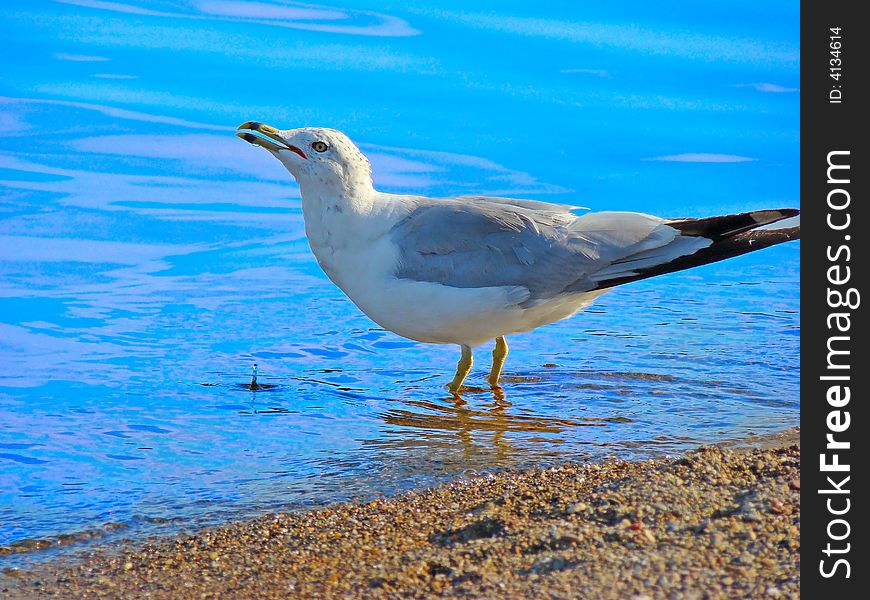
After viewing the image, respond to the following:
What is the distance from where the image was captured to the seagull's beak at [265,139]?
611cm

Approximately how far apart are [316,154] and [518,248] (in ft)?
3.80

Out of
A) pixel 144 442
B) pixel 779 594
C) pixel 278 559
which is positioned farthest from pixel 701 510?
pixel 144 442

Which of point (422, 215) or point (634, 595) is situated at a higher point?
point (422, 215)

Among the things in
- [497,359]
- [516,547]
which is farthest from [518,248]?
[516,547]

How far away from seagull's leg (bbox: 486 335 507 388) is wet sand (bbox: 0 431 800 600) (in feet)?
6.72

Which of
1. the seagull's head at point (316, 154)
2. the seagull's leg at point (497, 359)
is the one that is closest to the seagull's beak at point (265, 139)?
the seagull's head at point (316, 154)

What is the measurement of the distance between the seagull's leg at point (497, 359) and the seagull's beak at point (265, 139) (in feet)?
5.54

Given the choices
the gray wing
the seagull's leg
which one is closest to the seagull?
the gray wing

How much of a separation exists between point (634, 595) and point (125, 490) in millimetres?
2658

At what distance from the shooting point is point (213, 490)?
5.05 m

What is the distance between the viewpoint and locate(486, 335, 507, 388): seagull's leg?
691 cm

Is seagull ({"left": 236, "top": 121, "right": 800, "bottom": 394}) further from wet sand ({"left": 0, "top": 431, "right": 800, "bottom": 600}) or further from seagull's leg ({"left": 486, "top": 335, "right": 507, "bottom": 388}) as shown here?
wet sand ({"left": 0, "top": 431, "right": 800, "bottom": 600})

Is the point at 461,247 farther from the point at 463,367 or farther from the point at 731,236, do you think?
the point at 731,236
